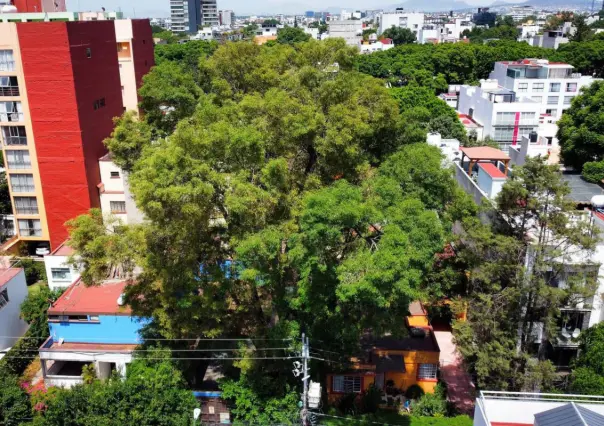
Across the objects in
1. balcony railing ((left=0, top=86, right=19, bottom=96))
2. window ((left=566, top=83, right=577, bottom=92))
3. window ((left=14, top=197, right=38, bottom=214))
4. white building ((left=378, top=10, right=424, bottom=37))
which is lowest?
window ((left=14, top=197, right=38, bottom=214))

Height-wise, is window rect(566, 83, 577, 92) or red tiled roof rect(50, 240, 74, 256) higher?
window rect(566, 83, 577, 92)

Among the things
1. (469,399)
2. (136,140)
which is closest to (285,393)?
(469,399)

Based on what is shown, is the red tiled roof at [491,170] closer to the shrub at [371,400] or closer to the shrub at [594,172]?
the shrub at [594,172]

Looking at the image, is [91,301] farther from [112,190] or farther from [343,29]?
[343,29]

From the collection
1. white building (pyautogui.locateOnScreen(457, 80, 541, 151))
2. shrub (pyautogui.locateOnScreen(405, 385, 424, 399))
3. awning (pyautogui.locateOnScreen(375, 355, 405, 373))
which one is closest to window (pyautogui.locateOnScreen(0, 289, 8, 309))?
awning (pyautogui.locateOnScreen(375, 355, 405, 373))

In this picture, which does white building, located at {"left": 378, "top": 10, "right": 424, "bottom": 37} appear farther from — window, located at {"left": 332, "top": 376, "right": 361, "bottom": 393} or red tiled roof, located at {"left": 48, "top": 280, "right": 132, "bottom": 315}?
window, located at {"left": 332, "top": 376, "right": 361, "bottom": 393}

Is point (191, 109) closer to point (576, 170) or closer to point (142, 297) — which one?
point (142, 297)

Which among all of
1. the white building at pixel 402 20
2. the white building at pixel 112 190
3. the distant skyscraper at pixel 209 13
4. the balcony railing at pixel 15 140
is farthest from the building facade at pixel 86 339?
the distant skyscraper at pixel 209 13

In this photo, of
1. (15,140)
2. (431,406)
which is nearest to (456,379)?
(431,406)
